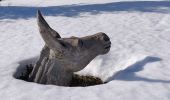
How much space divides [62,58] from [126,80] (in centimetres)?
113

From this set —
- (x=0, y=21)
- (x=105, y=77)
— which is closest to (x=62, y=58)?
(x=105, y=77)

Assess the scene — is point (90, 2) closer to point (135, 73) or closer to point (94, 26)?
point (94, 26)

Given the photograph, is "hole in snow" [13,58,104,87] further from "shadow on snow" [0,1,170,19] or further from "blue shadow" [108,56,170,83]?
"shadow on snow" [0,1,170,19]

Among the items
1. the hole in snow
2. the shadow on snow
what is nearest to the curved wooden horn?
the hole in snow

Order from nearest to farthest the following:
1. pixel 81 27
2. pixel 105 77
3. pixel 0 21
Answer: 1. pixel 105 77
2. pixel 81 27
3. pixel 0 21

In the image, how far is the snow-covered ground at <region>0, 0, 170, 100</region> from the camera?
19.1 ft

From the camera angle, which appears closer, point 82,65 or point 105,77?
point 82,65

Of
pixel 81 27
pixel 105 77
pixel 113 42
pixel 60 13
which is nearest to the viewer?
pixel 105 77

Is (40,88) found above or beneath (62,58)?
beneath

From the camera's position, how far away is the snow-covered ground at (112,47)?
5812mm

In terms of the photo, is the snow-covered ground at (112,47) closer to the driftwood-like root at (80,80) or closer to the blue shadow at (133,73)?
the blue shadow at (133,73)

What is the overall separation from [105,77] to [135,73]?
615mm

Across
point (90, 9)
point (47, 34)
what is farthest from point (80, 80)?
point (90, 9)

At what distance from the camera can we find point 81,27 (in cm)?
1189
